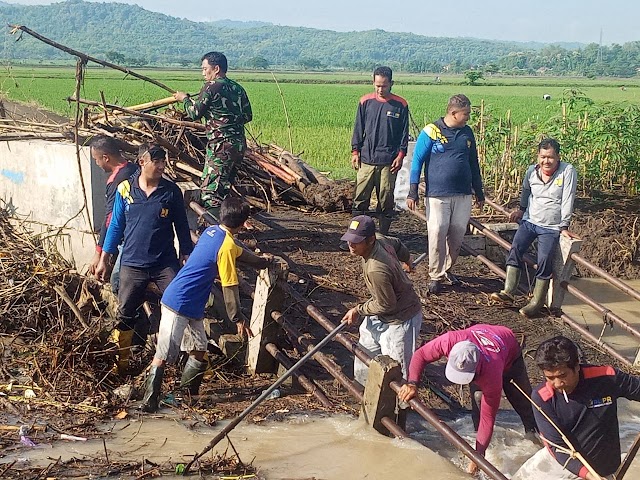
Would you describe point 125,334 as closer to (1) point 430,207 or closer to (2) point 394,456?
(2) point 394,456

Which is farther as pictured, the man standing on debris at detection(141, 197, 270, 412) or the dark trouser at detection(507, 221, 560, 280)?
the dark trouser at detection(507, 221, 560, 280)

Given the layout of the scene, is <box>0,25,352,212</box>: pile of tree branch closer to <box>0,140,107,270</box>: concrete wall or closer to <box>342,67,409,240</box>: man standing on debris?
<box>0,140,107,270</box>: concrete wall

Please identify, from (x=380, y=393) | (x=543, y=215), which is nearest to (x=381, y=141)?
(x=543, y=215)

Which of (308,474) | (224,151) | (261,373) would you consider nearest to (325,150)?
(224,151)

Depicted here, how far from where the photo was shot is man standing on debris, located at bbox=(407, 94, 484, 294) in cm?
754

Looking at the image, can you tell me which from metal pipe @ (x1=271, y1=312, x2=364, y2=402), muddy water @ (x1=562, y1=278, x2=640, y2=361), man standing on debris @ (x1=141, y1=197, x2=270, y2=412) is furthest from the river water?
muddy water @ (x1=562, y1=278, x2=640, y2=361)

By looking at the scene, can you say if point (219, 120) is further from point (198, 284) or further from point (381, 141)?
point (198, 284)

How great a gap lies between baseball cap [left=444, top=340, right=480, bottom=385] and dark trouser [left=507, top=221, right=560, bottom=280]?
10.8 ft

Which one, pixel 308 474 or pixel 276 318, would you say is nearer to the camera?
pixel 308 474

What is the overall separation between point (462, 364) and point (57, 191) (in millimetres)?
5221

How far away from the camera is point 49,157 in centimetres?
816

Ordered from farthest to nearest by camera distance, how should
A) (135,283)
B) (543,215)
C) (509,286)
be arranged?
1. (509,286)
2. (543,215)
3. (135,283)

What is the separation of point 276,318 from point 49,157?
3581 millimetres

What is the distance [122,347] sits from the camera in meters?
6.16
